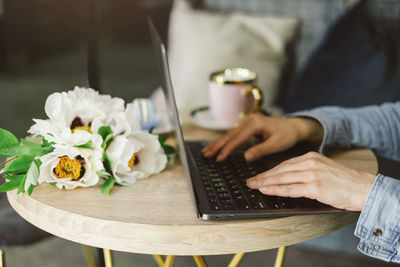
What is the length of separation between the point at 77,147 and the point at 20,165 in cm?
10

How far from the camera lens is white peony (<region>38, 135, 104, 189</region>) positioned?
743mm

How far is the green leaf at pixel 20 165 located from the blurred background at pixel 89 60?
0.30 ft

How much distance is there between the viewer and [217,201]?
0.70 meters

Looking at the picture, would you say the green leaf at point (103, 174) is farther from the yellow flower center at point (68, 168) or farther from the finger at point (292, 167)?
the finger at point (292, 167)

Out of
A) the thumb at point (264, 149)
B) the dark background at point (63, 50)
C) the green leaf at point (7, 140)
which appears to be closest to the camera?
the green leaf at point (7, 140)

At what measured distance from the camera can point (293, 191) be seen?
71 centimetres

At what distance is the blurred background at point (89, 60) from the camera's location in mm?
1698

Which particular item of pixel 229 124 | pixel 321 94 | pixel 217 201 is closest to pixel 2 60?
pixel 321 94

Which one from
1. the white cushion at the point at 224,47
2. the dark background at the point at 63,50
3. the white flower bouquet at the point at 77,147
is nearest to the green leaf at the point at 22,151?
the white flower bouquet at the point at 77,147

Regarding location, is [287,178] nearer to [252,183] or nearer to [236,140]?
[252,183]

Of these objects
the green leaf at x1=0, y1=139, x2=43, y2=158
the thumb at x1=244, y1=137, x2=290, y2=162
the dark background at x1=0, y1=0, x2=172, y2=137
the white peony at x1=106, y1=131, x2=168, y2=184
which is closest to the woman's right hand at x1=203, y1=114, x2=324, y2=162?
the thumb at x1=244, y1=137, x2=290, y2=162

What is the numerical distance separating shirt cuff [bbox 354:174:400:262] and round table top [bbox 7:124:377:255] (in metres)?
0.03

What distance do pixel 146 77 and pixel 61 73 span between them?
3.04 ft

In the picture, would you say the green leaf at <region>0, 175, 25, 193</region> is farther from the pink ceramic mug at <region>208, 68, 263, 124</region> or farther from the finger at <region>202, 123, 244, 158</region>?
the pink ceramic mug at <region>208, 68, 263, 124</region>
